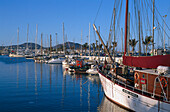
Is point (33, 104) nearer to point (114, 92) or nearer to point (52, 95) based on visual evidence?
point (52, 95)

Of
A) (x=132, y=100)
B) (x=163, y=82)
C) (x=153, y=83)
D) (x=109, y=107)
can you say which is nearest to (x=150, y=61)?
(x=153, y=83)

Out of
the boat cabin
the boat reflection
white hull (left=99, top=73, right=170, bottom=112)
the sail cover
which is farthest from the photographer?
the boat reflection

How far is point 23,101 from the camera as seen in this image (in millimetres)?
25484

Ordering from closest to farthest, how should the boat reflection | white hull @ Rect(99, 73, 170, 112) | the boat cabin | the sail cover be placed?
1. white hull @ Rect(99, 73, 170, 112)
2. the boat cabin
3. the sail cover
4. the boat reflection

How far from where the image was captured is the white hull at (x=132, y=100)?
16734 mm

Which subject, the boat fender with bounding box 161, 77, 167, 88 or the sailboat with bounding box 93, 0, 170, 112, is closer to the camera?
the sailboat with bounding box 93, 0, 170, 112

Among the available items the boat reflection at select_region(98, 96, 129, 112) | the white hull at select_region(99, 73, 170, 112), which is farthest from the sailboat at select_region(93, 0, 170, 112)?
the boat reflection at select_region(98, 96, 129, 112)

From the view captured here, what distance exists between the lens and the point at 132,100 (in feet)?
65.1

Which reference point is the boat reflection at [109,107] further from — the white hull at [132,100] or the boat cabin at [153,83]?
the boat cabin at [153,83]

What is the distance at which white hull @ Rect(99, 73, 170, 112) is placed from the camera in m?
16.7

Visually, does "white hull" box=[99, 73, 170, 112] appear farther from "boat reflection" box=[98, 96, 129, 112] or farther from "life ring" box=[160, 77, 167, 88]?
"life ring" box=[160, 77, 167, 88]

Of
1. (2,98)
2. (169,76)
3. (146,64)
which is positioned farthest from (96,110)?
(2,98)

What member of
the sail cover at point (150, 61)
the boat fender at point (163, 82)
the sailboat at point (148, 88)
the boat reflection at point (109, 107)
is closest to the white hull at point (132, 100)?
the sailboat at point (148, 88)

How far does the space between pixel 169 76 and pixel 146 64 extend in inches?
124
